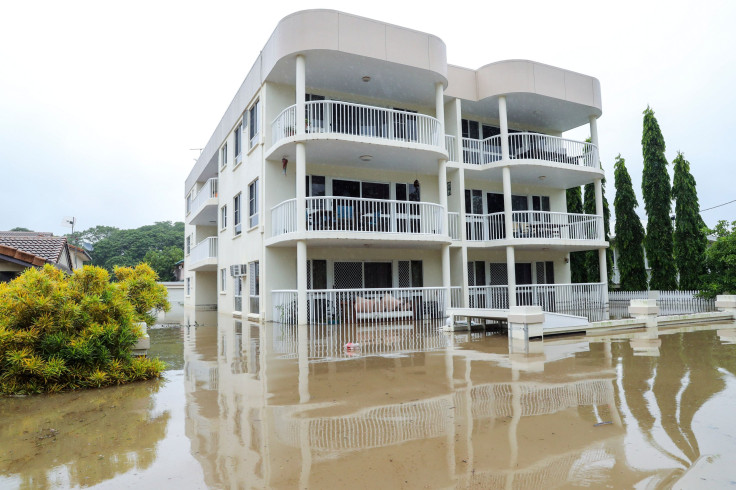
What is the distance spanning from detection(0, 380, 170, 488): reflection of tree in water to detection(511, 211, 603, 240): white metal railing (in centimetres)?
1622

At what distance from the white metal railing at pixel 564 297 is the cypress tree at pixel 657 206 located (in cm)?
411

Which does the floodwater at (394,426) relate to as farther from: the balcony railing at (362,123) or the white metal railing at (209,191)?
the white metal railing at (209,191)

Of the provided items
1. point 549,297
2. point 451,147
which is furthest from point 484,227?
point 549,297

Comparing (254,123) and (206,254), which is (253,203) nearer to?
(254,123)

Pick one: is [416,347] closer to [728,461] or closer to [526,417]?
[526,417]

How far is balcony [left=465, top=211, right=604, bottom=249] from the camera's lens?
18.8 meters

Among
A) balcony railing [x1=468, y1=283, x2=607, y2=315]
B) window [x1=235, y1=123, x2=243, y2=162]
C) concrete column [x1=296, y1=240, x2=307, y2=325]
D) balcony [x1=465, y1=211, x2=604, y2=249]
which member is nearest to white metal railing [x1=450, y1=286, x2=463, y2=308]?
balcony railing [x1=468, y1=283, x2=607, y2=315]

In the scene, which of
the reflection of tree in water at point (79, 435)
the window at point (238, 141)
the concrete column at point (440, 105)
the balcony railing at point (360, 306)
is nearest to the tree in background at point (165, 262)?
the window at point (238, 141)

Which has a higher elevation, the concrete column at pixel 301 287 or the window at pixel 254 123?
the window at pixel 254 123

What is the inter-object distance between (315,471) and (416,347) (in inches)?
246

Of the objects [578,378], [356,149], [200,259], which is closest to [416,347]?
[578,378]

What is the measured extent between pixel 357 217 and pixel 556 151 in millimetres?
10263

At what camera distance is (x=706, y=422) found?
4270 mm

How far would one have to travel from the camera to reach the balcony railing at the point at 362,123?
50.0 feet
